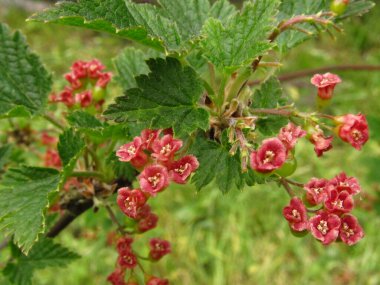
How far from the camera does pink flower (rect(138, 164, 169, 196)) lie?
1.00 metres

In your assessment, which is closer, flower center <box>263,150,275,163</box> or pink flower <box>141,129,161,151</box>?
flower center <box>263,150,275,163</box>

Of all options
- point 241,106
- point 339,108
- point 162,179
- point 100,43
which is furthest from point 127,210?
point 100,43

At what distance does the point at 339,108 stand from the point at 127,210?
4.00 meters

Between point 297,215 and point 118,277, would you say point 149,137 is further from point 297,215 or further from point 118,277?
point 118,277

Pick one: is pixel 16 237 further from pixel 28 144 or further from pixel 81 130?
pixel 28 144

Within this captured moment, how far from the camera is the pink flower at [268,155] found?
93cm

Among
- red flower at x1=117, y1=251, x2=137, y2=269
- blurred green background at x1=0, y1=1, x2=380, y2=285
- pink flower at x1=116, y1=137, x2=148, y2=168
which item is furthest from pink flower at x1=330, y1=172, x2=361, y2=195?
blurred green background at x1=0, y1=1, x2=380, y2=285

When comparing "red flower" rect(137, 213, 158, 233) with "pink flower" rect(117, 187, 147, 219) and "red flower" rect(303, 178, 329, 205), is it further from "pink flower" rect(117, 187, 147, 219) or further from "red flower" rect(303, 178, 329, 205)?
"red flower" rect(303, 178, 329, 205)

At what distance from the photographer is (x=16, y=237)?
1.07 metres

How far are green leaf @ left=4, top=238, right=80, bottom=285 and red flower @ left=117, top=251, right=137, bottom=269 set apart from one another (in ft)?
0.61

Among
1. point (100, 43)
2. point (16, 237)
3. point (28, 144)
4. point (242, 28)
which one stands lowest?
point (100, 43)

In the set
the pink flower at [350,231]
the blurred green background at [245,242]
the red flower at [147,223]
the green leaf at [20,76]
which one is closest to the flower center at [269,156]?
the pink flower at [350,231]

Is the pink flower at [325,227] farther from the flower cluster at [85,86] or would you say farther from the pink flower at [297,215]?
the flower cluster at [85,86]

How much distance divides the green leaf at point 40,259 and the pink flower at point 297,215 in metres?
0.64
